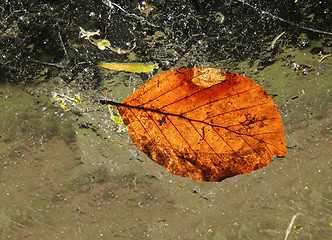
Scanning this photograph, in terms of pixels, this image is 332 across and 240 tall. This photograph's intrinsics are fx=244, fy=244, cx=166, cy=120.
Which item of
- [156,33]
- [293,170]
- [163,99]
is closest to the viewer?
[163,99]

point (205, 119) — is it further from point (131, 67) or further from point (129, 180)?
point (129, 180)

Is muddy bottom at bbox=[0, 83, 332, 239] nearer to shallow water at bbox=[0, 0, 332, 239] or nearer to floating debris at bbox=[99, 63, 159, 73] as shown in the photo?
shallow water at bbox=[0, 0, 332, 239]

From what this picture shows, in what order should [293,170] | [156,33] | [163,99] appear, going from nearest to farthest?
[163,99] < [156,33] < [293,170]

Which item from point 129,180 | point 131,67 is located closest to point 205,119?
point 131,67

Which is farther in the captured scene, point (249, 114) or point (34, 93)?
point (34, 93)

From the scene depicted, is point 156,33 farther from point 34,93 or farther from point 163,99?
point 34,93

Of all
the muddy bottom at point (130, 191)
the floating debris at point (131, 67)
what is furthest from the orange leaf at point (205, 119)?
the muddy bottom at point (130, 191)

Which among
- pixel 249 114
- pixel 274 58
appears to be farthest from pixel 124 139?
pixel 274 58

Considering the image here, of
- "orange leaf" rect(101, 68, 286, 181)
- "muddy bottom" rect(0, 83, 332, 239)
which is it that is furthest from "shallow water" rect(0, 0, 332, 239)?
"orange leaf" rect(101, 68, 286, 181)

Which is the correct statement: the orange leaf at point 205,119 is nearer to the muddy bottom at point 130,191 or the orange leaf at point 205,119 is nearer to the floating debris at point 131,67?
the floating debris at point 131,67
